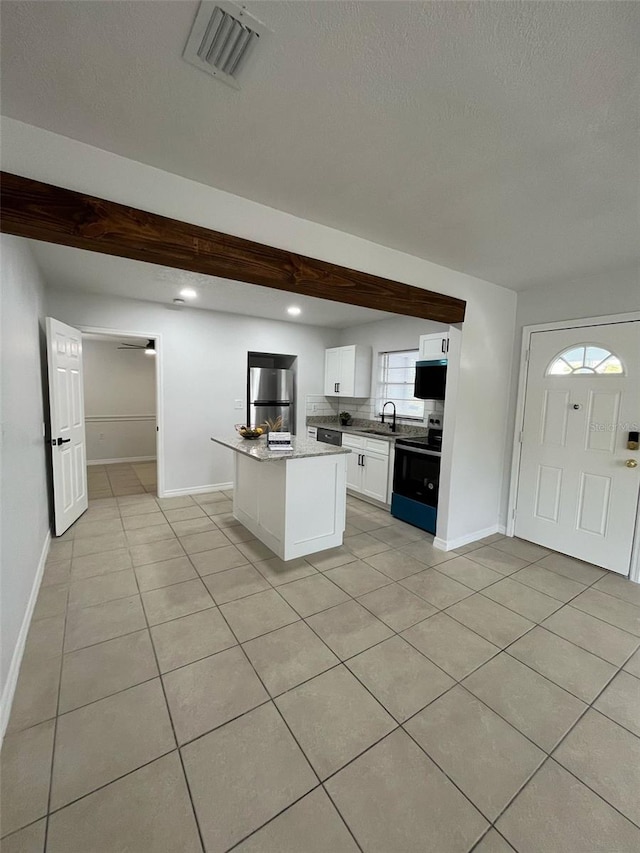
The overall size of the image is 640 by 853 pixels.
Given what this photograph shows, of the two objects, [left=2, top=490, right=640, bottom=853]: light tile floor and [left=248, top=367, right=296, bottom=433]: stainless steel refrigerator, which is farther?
[left=248, top=367, right=296, bottom=433]: stainless steel refrigerator

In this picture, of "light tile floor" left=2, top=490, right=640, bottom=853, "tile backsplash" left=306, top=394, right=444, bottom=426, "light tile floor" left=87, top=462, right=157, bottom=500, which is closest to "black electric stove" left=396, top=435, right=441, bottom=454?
"tile backsplash" left=306, top=394, right=444, bottom=426

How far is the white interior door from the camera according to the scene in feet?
10.9

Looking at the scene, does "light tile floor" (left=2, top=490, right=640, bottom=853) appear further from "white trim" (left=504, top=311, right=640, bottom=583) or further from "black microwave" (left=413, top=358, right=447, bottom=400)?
"black microwave" (left=413, top=358, right=447, bottom=400)

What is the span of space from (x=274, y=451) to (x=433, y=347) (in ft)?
7.32

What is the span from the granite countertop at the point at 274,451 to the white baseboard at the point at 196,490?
168cm

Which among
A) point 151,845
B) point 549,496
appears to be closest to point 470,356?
point 549,496

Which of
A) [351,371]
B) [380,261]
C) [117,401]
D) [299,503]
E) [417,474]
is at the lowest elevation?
[299,503]

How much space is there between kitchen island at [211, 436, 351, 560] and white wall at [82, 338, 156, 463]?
4.17m

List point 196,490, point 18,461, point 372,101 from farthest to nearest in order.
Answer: point 196,490 < point 18,461 < point 372,101

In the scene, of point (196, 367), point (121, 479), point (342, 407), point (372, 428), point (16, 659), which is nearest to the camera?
point (16, 659)

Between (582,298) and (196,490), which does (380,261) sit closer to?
(582,298)

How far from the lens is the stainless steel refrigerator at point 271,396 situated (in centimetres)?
526

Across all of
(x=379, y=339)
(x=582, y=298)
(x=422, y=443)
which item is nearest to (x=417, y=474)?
(x=422, y=443)

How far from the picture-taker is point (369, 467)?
4.54 m
